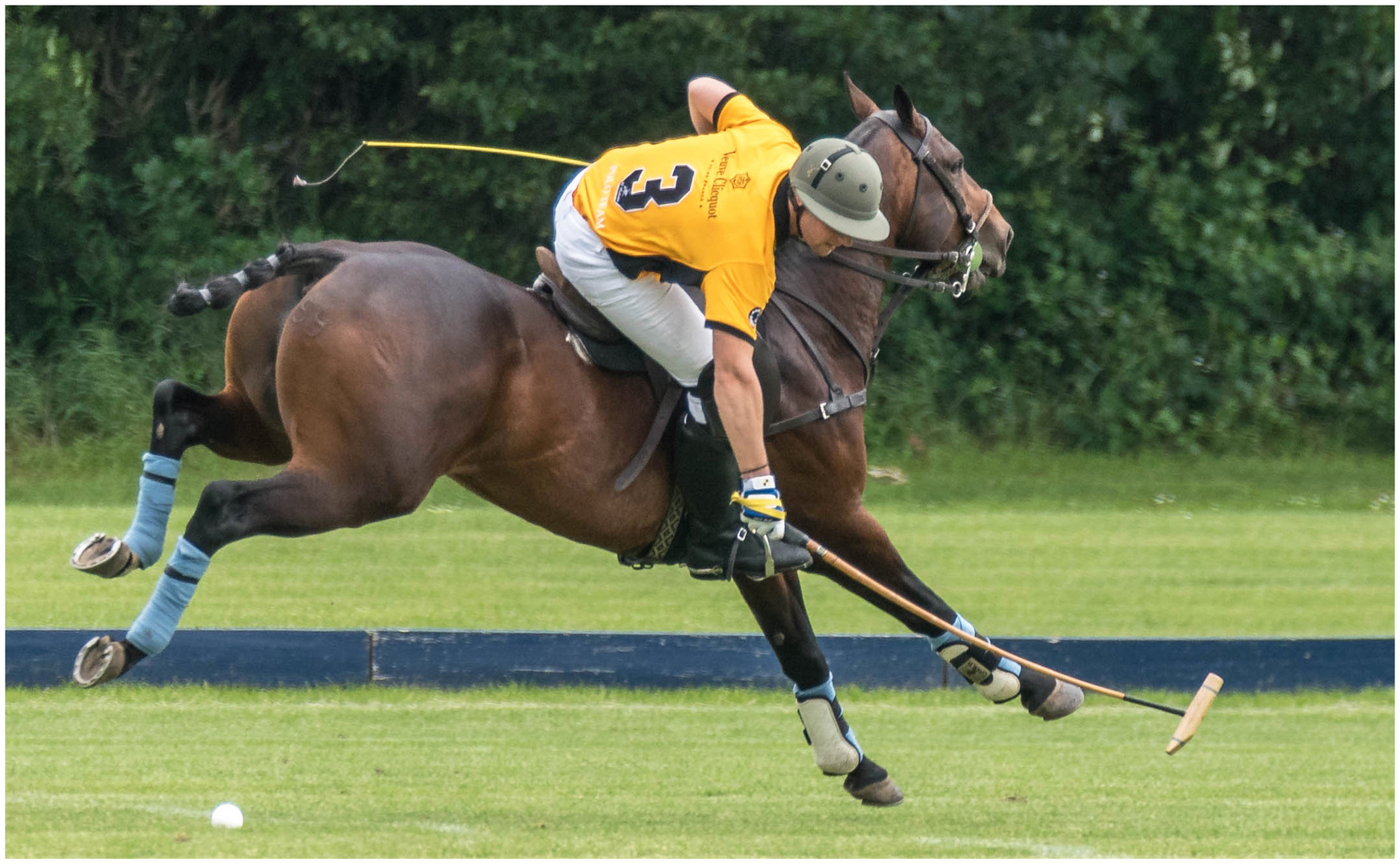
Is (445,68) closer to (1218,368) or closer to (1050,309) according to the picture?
(1050,309)

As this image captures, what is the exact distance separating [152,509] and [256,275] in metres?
0.65

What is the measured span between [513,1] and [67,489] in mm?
5760

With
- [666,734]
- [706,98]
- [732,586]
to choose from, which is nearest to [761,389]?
[706,98]

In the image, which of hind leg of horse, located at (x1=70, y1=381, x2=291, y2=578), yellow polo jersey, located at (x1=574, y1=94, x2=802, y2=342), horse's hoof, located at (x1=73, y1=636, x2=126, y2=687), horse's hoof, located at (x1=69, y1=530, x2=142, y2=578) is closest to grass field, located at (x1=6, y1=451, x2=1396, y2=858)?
horse's hoof, located at (x1=73, y1=636, x2=126, y2=687)

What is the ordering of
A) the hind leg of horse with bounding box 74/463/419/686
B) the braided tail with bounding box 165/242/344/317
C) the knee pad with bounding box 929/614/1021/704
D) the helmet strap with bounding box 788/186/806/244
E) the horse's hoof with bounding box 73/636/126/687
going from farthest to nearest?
the knee pad with bounding box 929/614/1021/704 → the helmet strap with bounding box 788/186/806/244 → the braided tail with bounding box 165/242/344/317 → the hind leg of horse with bounding box 74/463/419/686 → the horse's hoof with bounding box 73/636/126/687

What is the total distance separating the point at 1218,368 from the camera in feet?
54.6

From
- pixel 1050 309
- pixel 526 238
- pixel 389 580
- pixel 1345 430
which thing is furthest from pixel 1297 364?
pixel 389 580

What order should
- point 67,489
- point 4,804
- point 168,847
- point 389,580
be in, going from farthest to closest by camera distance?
point 67,489, point 389,580, point 4,804, point 168,847

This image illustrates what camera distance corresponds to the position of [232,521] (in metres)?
4.60

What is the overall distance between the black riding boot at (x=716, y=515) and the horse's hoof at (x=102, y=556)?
56.6 inches

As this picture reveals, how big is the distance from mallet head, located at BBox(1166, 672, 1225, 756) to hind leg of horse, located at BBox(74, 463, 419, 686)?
247 cm

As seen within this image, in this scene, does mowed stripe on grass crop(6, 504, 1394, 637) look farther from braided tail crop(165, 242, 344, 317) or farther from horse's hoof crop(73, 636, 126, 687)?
horse's hoof crop(73, 636, 126, 687)

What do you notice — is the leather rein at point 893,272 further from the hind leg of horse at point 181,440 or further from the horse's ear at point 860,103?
the hind leg of horse at point 181,440

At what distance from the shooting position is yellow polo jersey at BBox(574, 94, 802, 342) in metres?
4.93
